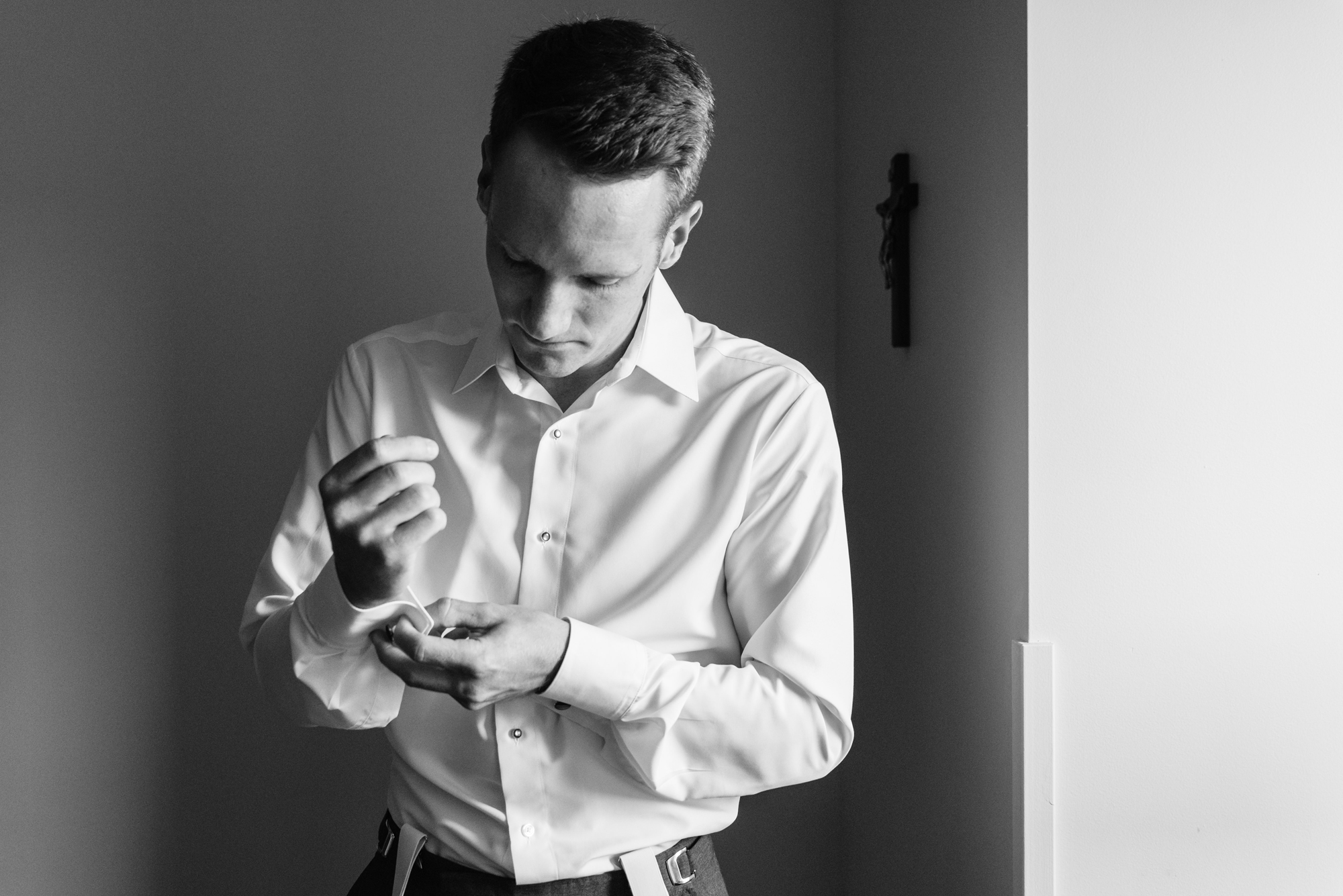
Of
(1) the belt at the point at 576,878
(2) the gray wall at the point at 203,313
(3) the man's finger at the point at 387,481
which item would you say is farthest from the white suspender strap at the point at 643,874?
(2) the gray wall at the point at 203,313

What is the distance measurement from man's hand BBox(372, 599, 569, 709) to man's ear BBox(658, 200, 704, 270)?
1.65 feet

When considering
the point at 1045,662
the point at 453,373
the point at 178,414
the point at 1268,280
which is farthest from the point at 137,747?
the point at 1268,280

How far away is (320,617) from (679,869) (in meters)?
0.57

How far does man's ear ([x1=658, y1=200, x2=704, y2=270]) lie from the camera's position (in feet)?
4.69

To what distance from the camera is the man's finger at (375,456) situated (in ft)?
3.65

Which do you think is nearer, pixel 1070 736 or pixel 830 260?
pixel 1070 736

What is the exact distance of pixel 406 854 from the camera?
143 cm

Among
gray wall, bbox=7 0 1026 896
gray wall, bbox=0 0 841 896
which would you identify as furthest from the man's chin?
gray wall, bbox=0 0 841 896

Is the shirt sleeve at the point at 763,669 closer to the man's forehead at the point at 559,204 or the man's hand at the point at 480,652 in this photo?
the man's hand at the point at 480,652

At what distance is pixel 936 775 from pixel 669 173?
110cm

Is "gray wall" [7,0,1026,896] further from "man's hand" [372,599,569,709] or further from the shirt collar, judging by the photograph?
"man's hand" [372,599,569,709]

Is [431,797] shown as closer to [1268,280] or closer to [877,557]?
[877,557]

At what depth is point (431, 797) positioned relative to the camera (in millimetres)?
1439

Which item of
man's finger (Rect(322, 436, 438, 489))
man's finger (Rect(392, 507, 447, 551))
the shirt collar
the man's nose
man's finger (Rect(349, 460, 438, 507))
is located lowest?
man's finger (Rect(392, 507, 447, 551))
